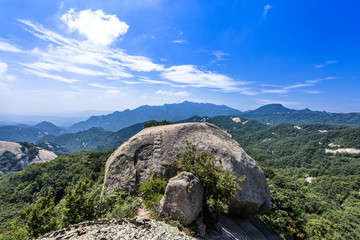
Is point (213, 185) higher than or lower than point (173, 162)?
lower

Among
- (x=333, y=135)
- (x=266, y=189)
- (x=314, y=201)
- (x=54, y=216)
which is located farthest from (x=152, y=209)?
(x=333, y=135)

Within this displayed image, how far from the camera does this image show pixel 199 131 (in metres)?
16.4

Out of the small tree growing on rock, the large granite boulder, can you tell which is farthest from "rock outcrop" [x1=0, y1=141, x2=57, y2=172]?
the small tree growing on rock

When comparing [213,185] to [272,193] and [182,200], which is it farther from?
[272,193]

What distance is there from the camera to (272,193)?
88.2ft

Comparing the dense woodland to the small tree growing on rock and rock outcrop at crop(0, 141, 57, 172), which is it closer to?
the small tree growing on rock

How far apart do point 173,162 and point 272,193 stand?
21.2m

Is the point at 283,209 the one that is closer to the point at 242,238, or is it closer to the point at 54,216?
the point at 242,238

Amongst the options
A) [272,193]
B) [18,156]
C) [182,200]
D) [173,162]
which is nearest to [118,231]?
[182,200]

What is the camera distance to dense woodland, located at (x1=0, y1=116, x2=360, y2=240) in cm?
1013

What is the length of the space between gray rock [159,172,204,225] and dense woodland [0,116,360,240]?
9.56 ft

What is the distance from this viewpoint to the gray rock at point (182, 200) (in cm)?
952

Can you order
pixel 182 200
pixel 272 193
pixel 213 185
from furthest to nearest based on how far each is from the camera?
pixel 272 193
pixel 213 185
pixel 182 200

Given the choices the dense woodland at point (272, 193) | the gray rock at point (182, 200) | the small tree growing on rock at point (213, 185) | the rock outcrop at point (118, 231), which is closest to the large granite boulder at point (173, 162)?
the dense woodland at point (272, 193)
